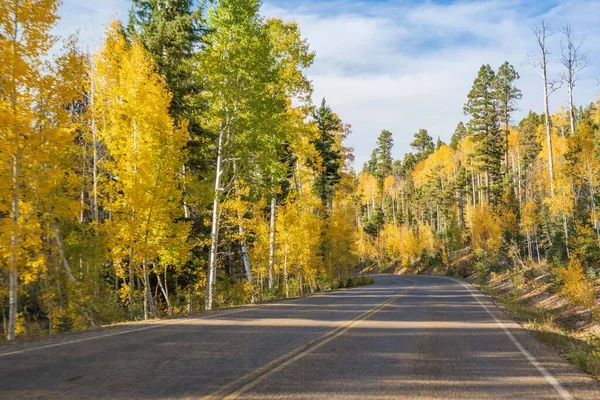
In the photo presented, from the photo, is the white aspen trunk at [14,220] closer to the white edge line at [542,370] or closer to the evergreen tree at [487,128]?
the white edge line at [542,370]

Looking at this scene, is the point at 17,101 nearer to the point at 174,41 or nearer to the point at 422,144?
the point at 174,41

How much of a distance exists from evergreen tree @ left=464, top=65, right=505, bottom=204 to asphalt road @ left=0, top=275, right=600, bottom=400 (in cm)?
4923

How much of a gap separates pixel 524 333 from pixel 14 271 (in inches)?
521

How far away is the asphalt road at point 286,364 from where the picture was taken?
5402mm

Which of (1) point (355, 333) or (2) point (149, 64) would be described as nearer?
(1) point (355, 333)

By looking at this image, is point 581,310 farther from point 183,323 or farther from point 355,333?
point 183,323

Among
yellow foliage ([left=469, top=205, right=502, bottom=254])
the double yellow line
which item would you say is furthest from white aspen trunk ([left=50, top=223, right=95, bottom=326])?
yellow foliage ([left=469, top=205, right=502, bottom=254])

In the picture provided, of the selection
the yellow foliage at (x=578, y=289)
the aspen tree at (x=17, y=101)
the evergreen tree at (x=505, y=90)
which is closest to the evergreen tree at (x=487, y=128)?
the evergreen tree at (x=505, y=90)

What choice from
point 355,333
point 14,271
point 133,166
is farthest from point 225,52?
point 355,333

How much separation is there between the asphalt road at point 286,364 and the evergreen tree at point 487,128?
49226 millimetres

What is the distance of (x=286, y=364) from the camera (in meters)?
6.78

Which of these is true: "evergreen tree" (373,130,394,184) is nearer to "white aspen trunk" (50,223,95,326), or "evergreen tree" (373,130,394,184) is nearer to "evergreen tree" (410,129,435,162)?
"evergreen tree" (410,129,435,162)

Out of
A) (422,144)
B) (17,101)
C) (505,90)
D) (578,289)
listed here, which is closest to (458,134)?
(422,144)

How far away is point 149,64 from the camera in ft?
58.9
